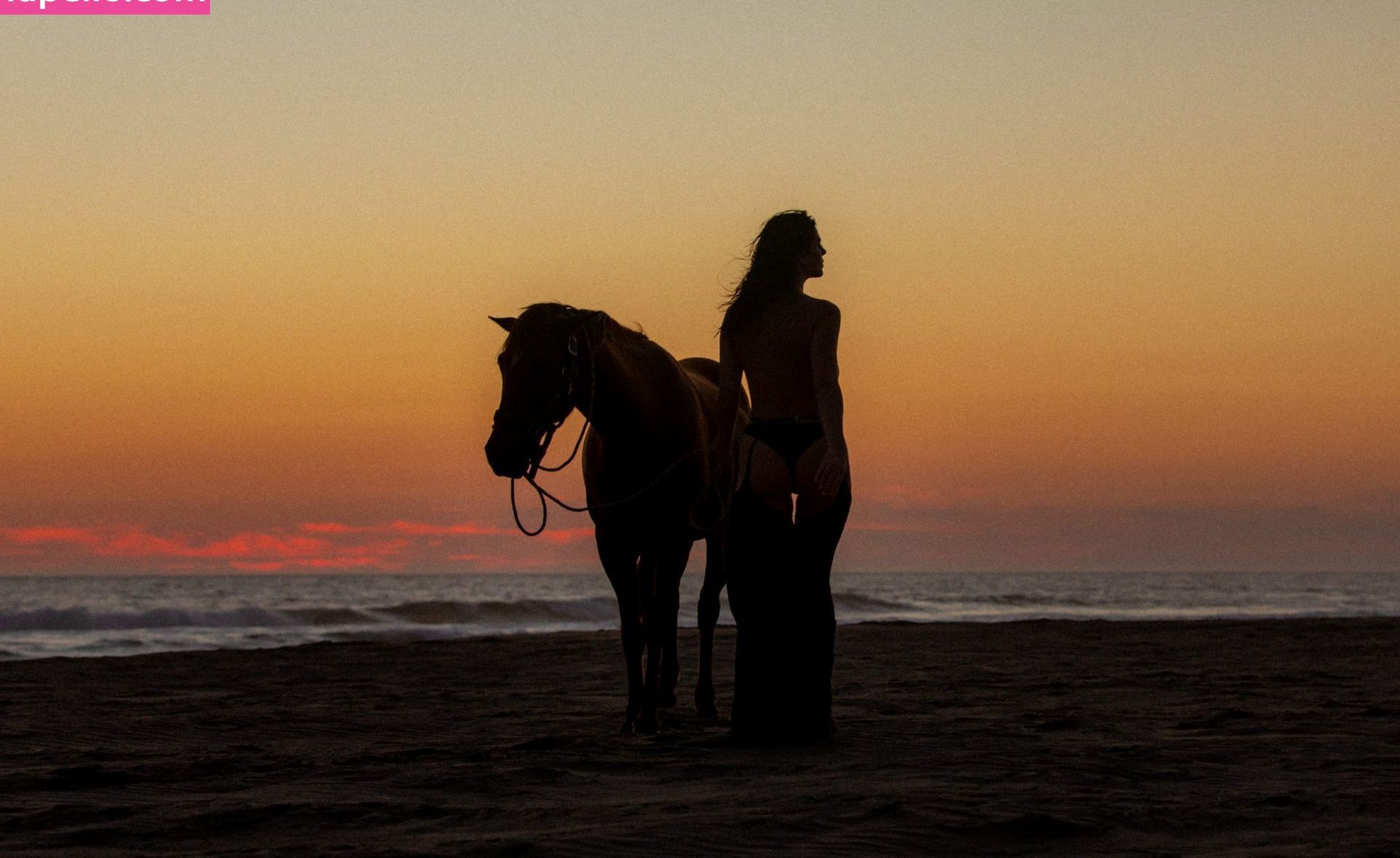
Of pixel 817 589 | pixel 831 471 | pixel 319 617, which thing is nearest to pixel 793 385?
pixel 831 471

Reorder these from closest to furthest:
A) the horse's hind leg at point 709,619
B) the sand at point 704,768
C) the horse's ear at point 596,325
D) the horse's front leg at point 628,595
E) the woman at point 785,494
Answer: the sand at point 704,768 < the woman at point 785,494 < the horse's ear at point 596,325 < the horse's front leg at point 628,595 < the horse's hind leg at point 709,619

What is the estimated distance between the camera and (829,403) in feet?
19.5

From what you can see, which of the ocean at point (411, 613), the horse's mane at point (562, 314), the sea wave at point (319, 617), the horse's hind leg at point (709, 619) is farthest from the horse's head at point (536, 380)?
the sea wave at point (319, 617)

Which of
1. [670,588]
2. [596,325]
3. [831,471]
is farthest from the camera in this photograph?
[670,588]

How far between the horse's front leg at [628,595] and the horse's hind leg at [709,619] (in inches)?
23.9

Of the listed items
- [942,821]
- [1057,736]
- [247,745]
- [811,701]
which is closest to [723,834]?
[942,821]

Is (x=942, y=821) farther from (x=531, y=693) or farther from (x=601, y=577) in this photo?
(x=601, y=577)

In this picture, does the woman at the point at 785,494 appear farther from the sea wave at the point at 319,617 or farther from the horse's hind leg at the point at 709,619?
the sea wave at the point at 319,617

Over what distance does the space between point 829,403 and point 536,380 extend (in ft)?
4.52

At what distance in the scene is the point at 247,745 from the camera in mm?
6484

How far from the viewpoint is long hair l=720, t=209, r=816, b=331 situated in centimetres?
620

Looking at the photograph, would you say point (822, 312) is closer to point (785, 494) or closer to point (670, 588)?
point (785, 494)

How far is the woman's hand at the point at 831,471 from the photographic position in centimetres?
589

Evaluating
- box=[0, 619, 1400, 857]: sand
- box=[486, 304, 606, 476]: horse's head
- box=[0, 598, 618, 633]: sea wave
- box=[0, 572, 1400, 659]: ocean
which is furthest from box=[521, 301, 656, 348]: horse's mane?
box=[0, 598, 618, 633]: sea wave
